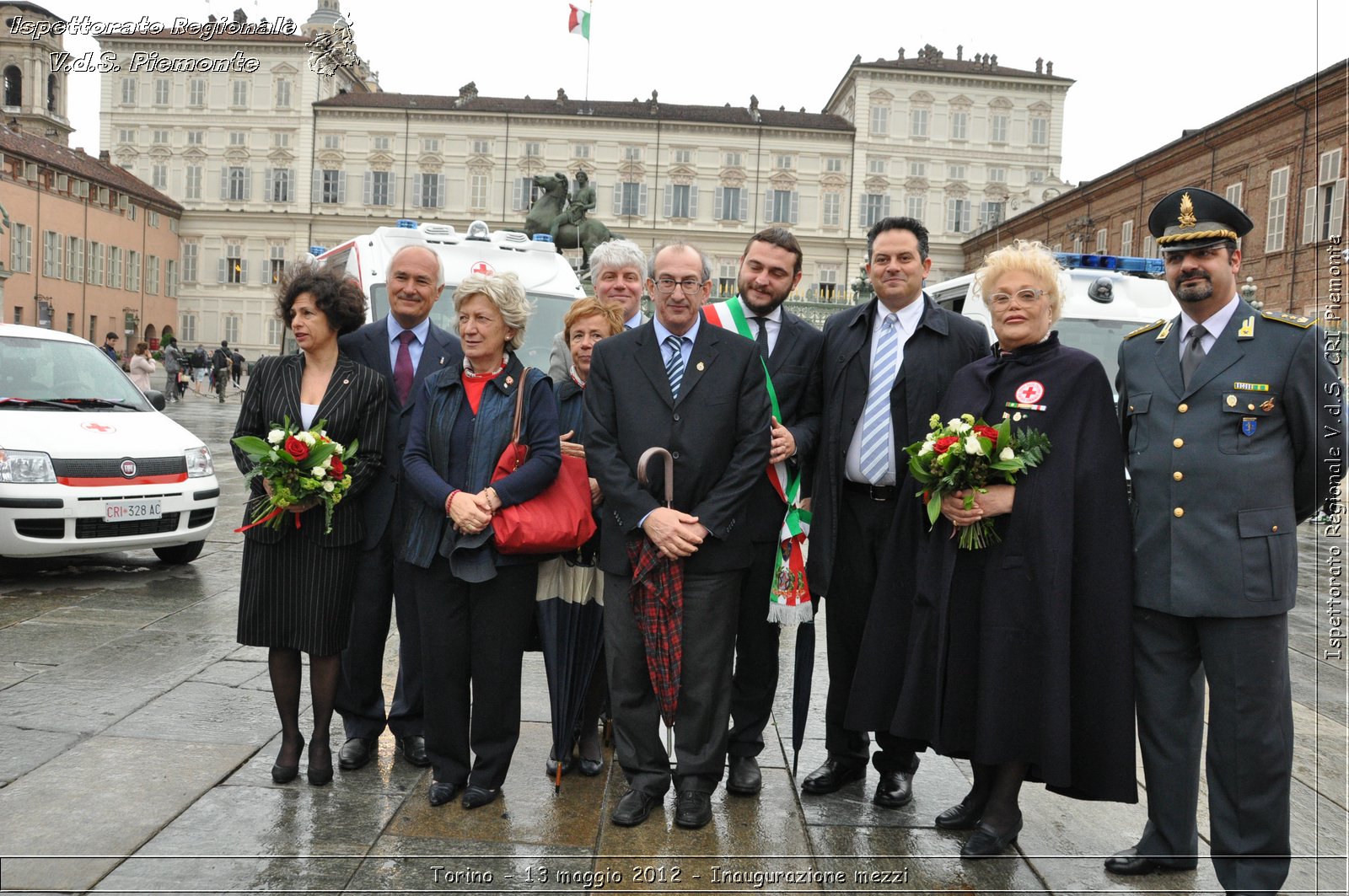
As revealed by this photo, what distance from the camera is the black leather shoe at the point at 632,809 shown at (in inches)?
146

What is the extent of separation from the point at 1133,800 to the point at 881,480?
141cm

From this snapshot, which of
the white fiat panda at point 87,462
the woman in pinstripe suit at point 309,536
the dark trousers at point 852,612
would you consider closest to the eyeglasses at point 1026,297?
the dark trousers at point 852,612

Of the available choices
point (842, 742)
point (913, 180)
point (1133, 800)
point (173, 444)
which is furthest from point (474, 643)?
point (913, 180)

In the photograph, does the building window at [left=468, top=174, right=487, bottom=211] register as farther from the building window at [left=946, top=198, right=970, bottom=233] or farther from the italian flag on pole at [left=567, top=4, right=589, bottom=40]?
the building window at [left=946, top=198, right=970, bottom=233]

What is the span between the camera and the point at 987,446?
3.49m

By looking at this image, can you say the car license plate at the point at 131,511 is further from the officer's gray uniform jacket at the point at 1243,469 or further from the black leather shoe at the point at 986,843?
the officer's gray uniform jacket at the point at 1243,469

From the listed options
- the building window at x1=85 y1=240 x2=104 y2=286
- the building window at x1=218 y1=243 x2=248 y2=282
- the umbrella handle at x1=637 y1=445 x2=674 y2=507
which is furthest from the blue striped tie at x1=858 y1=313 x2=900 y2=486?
the building window at x1=218 y1=243 x2=248 y2=282

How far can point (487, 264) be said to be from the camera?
10.3 m

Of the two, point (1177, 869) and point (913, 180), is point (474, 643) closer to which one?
point (1177, 869)

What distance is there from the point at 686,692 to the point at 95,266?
59.8m

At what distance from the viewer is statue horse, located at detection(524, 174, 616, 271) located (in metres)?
17.7

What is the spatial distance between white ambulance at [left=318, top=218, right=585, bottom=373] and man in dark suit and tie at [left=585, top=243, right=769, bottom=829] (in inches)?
242

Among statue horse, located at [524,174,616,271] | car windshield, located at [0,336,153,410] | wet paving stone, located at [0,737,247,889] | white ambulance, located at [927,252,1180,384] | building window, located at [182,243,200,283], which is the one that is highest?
building window, located at [182,243,200,283]

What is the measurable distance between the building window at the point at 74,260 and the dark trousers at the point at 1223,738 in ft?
190
